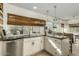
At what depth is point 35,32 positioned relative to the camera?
1802 mm

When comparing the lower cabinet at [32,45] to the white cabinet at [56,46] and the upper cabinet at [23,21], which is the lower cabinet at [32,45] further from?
the upper cabinet at [23,21]

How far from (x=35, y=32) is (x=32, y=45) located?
0.72 feet

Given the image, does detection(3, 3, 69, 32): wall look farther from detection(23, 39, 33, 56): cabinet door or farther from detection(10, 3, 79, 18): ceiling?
detection(23, 39, 33, 56): cabinet door

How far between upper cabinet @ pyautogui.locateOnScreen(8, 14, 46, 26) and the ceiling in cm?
16

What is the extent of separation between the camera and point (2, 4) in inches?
67.0

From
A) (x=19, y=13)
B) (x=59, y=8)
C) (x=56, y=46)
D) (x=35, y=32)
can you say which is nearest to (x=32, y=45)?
(x=35, y=32)

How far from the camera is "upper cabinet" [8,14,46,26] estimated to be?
1.67m

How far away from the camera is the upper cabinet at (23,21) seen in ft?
5.47

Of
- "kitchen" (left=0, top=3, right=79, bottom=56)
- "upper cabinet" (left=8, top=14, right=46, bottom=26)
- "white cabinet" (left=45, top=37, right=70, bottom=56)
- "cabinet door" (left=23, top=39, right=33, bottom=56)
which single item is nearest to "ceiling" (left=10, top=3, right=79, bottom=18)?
"kitchen" (left=0, top=3, right=79, bottom=56)

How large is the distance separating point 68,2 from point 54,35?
582 millimetres

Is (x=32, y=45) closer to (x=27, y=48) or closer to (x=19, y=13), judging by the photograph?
(x=27, y=48)

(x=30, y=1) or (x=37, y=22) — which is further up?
(x=30, y=1)

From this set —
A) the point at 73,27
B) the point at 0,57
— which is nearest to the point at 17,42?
the point at 0,57

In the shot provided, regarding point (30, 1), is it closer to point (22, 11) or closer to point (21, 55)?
point (22, 11)
